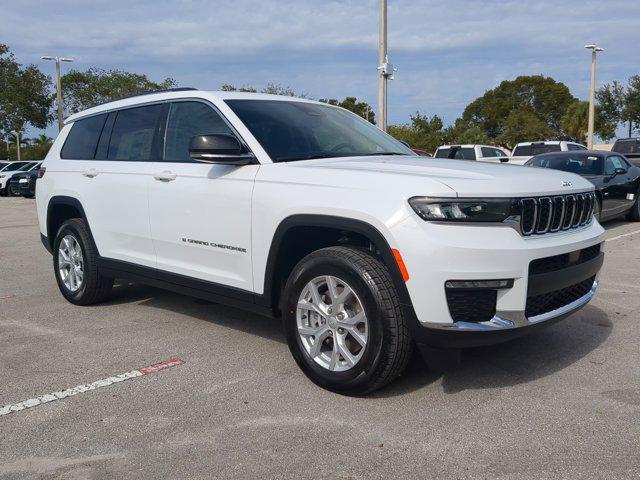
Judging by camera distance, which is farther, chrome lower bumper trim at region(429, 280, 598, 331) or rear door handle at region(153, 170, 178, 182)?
rear door handle at region(153, 170, 178, 182)

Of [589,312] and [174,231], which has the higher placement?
[174,231]

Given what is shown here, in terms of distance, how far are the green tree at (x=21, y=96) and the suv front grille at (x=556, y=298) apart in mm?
41187

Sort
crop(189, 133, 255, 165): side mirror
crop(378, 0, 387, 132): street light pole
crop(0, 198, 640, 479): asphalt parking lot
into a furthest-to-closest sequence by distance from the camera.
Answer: crop(378, 0, 387, 132): street light pole, crop(189, 133, 255, 165): side mirror, crop(0, 198, 640, 479): asphalt parking lot

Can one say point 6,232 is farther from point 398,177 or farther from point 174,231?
point 398,177

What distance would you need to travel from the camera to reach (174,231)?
15.3 feet

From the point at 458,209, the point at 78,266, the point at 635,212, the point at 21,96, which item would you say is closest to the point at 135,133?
the point at 78,266

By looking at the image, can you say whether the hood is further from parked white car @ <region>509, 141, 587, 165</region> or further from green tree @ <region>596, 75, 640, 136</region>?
green tree @ <region>596, 75, 640, 136</region>

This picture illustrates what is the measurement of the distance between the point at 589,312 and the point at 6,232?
11.7 m

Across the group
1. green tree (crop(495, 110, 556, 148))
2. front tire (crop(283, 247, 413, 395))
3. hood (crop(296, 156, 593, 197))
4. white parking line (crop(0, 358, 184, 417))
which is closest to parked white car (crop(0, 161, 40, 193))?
white parking line (crop(0, 358, 184, 417))

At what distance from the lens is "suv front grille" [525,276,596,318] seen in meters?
3.44

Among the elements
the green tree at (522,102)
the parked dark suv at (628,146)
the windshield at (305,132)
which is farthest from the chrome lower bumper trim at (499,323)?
the green tree at (522,102)

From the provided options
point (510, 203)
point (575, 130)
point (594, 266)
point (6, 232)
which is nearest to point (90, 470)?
point (510, 203)

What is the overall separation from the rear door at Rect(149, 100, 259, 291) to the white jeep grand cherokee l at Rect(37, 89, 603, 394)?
0.01m

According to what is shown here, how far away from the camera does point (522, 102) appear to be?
215 ft
